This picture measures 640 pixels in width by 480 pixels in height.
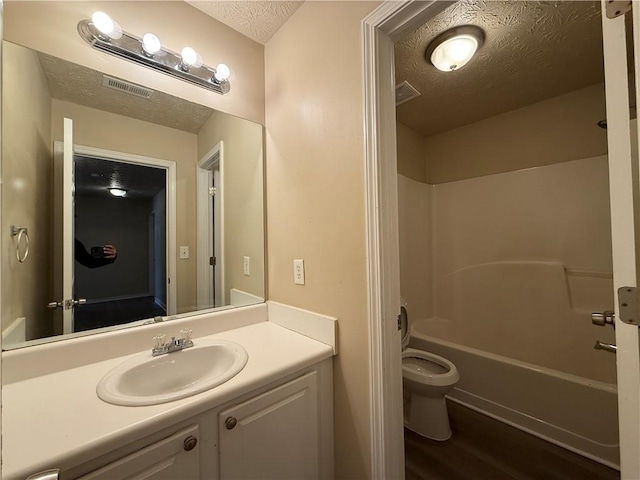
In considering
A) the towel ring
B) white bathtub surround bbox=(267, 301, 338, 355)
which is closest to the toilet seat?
white bathtub surround bbox=(267, 301, 338, 355)

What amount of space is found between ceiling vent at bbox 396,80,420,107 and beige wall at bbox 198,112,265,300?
3.19 ft

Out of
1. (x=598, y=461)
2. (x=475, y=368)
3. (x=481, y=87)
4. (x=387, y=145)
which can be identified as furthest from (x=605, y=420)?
(x=481, y=87)

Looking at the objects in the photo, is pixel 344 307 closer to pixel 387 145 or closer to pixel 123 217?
pixel 387 145

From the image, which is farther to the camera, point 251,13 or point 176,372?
point 251,13

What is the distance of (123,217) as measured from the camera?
120cm

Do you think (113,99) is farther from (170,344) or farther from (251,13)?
(170,344)

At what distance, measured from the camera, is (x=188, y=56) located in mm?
1274

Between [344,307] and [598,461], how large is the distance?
169cm

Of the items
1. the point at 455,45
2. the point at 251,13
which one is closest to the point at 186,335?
the point at 251,13

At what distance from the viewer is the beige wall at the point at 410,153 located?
2.41 metres

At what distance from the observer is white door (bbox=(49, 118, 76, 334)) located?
3.43 ft

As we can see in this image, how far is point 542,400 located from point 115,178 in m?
2.65

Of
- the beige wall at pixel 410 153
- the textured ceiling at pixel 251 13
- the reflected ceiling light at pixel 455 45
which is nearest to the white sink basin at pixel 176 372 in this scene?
the textured ceiling at pixel 251 13

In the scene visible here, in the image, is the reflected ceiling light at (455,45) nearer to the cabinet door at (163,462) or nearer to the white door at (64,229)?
the white door at (64,229)
